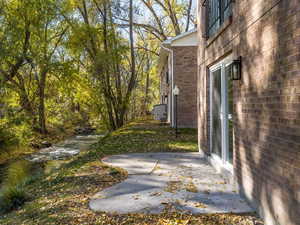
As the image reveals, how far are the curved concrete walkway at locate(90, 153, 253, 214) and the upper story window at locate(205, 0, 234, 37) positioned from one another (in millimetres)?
3011

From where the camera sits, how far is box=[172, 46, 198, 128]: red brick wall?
14.0 meters

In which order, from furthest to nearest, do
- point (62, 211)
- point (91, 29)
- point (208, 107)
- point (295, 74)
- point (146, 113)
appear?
point (146, 113)
point (91, 29)
point (208, 107)
point (62, 211)
point (295, 74)

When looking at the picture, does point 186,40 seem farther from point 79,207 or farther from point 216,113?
point 79,207

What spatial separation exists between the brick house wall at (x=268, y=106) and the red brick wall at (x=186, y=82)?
9.58m

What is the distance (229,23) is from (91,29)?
561 inches

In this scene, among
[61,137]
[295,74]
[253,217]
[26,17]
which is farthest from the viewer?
[61,137]

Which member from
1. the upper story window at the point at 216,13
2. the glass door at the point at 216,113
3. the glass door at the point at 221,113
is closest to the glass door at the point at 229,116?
the glass door at the point at 221,113

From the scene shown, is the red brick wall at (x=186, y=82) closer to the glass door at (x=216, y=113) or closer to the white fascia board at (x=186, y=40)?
the white fascia board at (x=186, y=40)

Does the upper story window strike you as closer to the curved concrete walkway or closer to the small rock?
the curved concrete walkway

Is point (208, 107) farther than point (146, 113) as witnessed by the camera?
No

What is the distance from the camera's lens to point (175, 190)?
14.7 ft

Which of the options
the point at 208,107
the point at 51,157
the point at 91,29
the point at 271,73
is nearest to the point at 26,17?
the point at 91,29

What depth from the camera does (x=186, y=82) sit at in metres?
14.1

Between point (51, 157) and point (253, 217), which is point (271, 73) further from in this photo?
point (51, 157)
